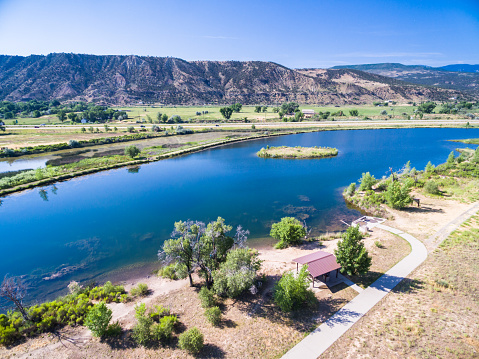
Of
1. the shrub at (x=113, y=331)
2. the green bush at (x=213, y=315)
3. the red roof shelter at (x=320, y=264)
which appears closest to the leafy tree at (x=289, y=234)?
the red roof shelter at (x=320, y=264)

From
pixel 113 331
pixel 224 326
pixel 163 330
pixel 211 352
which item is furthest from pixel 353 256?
pixel 113 331

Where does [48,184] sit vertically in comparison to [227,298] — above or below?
above

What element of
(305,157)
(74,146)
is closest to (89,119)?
(74,146)

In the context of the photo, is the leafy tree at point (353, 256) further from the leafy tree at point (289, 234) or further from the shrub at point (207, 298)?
the shrub at point (207, 298)

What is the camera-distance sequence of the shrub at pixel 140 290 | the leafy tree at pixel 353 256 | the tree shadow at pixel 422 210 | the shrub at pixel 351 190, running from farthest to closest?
1. the shrub at pixel 351 190
2. the tree shadow at pixel 422 210
3. the shrub at pixel 140 290
4. the leafy tree at pixel 353 256

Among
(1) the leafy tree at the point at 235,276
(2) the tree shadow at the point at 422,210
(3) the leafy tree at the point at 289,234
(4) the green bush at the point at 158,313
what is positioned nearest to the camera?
(4) the green bush at the point at 158,313

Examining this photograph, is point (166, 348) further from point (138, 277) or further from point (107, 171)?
point (107, 171)

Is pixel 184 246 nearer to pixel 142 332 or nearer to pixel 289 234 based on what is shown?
pixel 142 332
